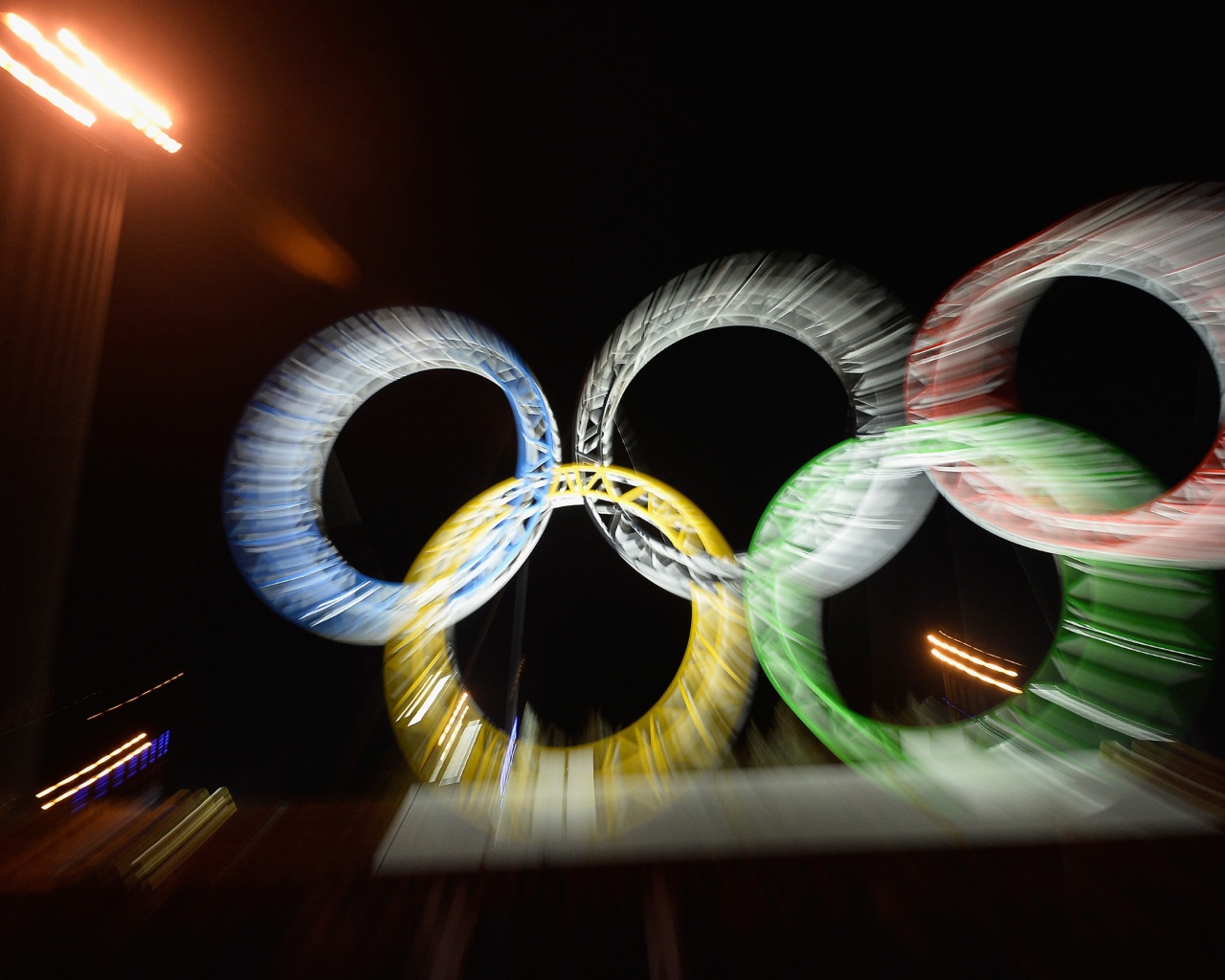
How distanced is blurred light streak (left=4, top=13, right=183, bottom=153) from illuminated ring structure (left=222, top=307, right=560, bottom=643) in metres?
0.91

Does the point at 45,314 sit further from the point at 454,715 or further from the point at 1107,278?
the point at 1107,278

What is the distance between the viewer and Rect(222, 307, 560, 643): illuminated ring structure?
96.7 inches

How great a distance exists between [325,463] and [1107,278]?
133 inches

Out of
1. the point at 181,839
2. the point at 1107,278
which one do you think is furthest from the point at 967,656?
the point at 181,839

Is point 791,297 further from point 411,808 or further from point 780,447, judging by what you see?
point 411,808

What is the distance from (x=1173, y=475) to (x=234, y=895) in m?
3.04

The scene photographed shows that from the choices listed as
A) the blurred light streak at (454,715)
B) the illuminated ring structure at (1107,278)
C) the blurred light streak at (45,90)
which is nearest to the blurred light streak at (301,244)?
the blurred light streak at (45,90)

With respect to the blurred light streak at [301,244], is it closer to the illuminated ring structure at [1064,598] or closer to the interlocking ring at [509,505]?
the interlocking ring at [509,505]

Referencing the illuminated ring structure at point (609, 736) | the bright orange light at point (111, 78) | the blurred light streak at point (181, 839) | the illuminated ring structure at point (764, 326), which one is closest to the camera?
the blurred light streak at point (181, 839)

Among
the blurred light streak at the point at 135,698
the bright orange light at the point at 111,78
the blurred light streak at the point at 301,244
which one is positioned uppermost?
the bright orange light at the point at 111,78

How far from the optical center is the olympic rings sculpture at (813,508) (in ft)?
6.22

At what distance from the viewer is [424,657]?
251cm

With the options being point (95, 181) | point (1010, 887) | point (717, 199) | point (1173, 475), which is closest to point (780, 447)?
point (717, 199)

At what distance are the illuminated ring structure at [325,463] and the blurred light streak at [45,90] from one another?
104 centimetres
